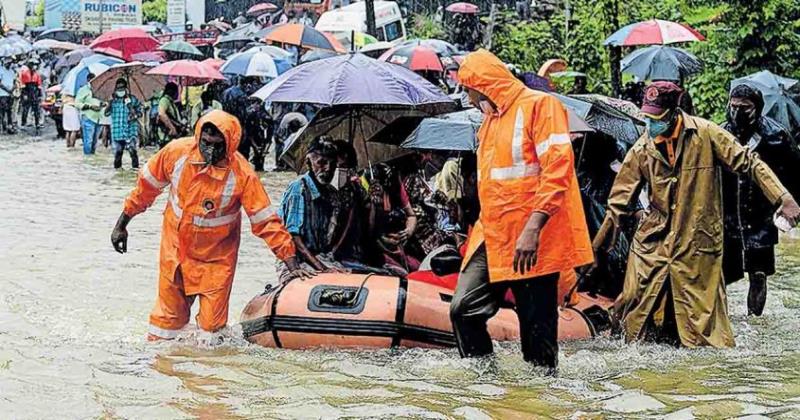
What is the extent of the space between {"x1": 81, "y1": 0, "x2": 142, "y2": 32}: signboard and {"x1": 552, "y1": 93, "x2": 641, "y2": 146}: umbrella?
2818 cm

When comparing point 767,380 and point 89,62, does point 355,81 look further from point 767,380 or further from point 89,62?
point 89,62

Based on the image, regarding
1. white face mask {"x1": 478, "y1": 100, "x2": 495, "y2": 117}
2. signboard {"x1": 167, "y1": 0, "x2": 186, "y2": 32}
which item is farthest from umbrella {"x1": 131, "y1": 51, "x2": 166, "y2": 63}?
white face mask {"x1": 478, "y1": 100, "x2": 495, "y2": 117}

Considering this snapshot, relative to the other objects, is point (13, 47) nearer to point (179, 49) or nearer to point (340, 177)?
point (179, 49)

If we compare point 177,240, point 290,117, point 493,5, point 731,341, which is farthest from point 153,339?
point 493,5

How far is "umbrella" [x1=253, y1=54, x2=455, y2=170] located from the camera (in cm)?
856

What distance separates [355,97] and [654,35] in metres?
8.96

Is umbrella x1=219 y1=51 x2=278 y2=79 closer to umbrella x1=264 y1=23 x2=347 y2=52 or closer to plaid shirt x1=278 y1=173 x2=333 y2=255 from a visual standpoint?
umbrella x1=264 y1=23 x2=347 y2=52

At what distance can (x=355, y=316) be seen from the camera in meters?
7.20

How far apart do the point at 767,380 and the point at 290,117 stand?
39.2 feet

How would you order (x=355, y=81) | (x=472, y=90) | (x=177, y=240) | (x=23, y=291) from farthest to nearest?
(x=23, y=291) < (x=355, y=81) < (x=177, y=240) < (x=472, y=90)

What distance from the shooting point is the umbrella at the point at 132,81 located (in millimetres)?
19969

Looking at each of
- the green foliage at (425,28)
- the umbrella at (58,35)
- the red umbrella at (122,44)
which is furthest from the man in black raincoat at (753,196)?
the umbrella at (58,35)

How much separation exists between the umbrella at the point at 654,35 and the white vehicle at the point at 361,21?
5933 millimetres

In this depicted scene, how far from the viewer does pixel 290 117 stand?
58.3 ft
